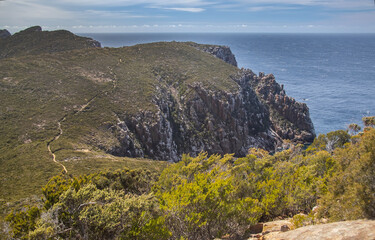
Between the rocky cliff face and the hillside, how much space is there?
289 millimetres

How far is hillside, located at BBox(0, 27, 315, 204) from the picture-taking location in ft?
129

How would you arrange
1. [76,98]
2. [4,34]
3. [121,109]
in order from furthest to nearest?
[4,34], [121,109], [76,98]

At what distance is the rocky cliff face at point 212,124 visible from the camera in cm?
5850

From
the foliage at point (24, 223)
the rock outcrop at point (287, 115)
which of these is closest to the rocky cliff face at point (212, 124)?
the rock outcrop at point (287, 115)

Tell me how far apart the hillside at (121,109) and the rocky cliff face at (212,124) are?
289 mm

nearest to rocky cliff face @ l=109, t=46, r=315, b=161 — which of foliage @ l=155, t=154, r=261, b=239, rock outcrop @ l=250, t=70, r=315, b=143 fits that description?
rock outcrop @ l=250, t=70, r=315, b=143

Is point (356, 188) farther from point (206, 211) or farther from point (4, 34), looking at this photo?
point (4, 34)

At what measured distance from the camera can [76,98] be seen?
189 feet

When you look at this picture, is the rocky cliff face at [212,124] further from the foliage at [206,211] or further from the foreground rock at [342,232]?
the foreground rock at [342,232]

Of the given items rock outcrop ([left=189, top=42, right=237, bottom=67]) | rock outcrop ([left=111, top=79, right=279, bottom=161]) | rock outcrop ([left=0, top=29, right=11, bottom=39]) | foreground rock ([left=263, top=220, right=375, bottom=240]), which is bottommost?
rock outcrop ([left=111, top=79, right=279, bottom=161])

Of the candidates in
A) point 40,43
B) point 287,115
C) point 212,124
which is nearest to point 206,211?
point 212,124

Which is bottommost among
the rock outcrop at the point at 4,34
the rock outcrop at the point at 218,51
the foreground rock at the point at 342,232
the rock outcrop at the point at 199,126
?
the rock outcrop at the point at 199,126

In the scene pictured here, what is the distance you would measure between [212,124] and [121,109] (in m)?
27.3

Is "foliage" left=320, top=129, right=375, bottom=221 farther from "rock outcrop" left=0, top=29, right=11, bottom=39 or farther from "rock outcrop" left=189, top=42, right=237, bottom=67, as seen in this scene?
"rock outcrop" left=0, top=29, right=11, bottom=39
